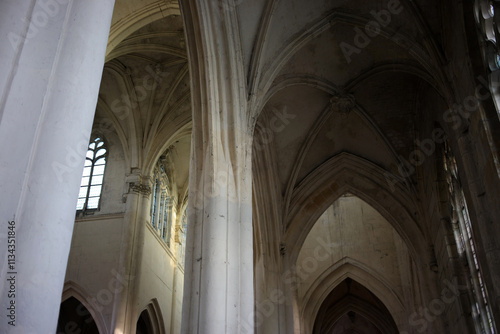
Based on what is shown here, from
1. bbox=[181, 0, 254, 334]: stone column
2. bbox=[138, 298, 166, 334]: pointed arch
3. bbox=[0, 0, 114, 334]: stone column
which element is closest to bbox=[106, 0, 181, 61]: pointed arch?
bbox=[181, 0, 254, 334]: stone column

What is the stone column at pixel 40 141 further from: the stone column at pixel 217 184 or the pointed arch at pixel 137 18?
the pointed arch at pixel 137 18

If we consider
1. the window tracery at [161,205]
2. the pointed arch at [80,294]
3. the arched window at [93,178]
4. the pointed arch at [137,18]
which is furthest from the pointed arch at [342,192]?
the pointed arch at [137,18]

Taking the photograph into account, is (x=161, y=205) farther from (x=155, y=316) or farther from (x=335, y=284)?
(x=335, y=284)

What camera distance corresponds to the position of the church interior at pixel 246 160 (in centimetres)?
267

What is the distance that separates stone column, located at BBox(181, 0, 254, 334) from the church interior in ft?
0.09

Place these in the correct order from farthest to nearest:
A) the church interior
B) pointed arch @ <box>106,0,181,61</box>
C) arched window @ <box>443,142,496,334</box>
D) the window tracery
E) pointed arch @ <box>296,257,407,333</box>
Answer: pointed arch @ <box>296,257,407,333</box>
the window tracery
pointed arch @ <box>106,0,181,61</box>
arched window @ <box>443,142,496,334</box>
the church interior

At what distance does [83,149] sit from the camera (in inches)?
110

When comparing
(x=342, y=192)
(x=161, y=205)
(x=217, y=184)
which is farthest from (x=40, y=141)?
(x=161, y=205)

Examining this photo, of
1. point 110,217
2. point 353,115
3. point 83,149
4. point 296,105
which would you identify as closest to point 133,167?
point 110,217

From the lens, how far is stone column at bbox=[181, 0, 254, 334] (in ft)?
20.4

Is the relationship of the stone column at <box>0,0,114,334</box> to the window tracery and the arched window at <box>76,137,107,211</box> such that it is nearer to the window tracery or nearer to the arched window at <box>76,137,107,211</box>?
the arched window at <box>76,137,107,211</box>

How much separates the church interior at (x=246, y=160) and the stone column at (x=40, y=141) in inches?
0.4

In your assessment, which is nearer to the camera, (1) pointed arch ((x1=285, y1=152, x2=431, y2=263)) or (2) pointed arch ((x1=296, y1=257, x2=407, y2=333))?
(1) pointed arch ((x1=285, y1=152, x2=431, y2=263))

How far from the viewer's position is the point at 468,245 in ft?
32.1
